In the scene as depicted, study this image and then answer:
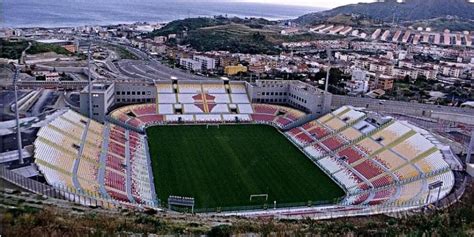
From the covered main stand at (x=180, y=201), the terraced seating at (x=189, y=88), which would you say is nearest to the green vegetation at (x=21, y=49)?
the terraced seating at (x=189, y=88)

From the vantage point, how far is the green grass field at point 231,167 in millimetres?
18953

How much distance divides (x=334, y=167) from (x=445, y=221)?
9.10m

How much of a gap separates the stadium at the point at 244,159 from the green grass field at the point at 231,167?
50mm

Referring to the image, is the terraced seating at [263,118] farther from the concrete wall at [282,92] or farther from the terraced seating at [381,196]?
the terraced seating at [381,196]

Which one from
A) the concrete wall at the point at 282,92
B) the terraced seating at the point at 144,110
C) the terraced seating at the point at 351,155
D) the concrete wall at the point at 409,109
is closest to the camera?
the terraced seating at the point at 351,155

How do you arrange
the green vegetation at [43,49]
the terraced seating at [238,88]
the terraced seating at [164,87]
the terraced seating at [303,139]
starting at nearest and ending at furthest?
the terraced seating at [303,139]
the terraced seating at [164,87]
the terraced seating at [238,88]
the green vegetation at [43,49]

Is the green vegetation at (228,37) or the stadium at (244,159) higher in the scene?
the green vegetation at (228,37)

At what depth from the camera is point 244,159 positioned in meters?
23.3

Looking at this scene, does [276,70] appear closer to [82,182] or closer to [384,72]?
[384,72]

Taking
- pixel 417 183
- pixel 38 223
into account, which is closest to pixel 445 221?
pixel 417 183

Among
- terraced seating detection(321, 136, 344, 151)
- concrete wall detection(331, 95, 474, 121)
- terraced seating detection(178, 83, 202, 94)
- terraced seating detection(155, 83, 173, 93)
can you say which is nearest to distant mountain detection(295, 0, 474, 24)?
concrete wall detection(331, 95, 474, 121)

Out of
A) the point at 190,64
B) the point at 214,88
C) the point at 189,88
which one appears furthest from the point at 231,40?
the point at 189,88

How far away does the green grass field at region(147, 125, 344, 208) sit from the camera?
18953 mm

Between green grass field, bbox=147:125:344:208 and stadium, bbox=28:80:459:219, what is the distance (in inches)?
2.0
